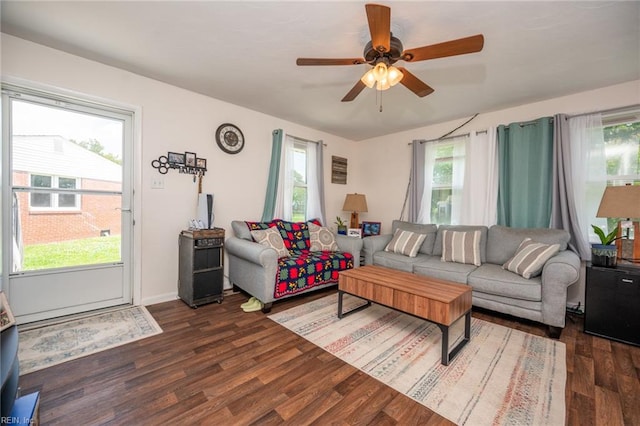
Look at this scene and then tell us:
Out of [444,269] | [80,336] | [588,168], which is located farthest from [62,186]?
[588,168]

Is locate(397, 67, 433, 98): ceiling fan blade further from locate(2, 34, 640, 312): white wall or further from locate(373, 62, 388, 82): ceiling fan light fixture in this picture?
locate(2, 34, 640, 312): white wall

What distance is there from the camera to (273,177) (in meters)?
3.75

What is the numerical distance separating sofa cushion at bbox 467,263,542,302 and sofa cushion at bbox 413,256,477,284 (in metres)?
0.07

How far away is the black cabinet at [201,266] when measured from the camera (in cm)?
275

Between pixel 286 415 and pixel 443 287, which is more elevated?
pixel 443 287

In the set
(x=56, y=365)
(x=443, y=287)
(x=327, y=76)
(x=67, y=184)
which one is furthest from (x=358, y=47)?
(x=56, y=365)

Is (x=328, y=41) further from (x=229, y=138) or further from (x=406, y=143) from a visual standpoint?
(x=406, y=143)

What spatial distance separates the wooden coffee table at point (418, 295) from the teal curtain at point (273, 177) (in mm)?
1624

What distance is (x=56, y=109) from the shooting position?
2.38m

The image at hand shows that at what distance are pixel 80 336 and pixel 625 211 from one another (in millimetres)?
4675

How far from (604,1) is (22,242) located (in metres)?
4.65

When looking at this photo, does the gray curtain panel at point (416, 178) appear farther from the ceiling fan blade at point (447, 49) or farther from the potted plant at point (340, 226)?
the ceiling fan blade at point (447, 49)

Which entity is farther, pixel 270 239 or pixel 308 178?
pixel 308 178

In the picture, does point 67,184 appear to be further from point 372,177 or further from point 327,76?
point 372,177
